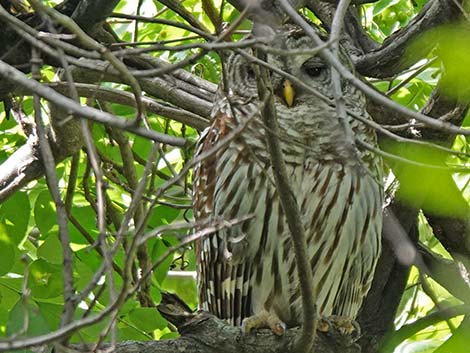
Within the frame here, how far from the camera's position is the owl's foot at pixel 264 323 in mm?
3333

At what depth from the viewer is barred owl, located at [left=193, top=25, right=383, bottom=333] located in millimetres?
3609

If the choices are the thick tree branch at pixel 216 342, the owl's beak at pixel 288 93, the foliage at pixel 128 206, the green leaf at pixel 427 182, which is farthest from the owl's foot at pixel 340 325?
the owl's beak at pixel 288 93

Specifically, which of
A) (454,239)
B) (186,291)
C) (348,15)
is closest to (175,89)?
(348,15)

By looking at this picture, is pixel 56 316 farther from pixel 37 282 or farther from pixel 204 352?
pixel 204 352

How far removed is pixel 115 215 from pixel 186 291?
1522mm

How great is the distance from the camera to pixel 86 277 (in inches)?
148

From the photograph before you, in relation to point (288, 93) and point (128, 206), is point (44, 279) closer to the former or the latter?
point (128, 206)

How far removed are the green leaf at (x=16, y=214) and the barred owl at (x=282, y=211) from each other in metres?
0.61

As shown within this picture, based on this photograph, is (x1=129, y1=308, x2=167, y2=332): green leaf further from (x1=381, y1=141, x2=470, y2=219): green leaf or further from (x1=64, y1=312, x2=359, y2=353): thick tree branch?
(x1=381, y1=141, x2=470, y2=219): green leaf

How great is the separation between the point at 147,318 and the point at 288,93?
0.94m

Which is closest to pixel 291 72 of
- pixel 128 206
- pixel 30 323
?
pixel 128 206

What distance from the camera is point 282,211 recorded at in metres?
3.56

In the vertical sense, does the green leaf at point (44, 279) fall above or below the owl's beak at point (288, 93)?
below

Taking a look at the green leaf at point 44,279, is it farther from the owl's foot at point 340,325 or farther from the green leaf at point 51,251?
the owl's foot at point 340,325
